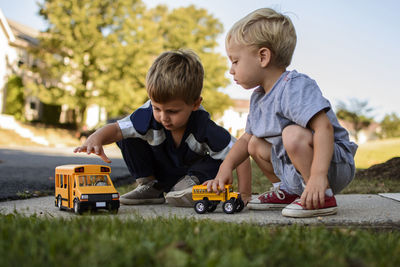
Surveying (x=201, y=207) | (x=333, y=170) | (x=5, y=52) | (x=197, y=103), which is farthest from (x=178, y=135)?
(x=5, y=52)

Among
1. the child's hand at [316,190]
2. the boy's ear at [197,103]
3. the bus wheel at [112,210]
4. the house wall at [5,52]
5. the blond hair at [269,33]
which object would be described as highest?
the house wall at [5,52]

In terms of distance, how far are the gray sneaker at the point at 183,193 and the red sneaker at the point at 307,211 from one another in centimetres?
84

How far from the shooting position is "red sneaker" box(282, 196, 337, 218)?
8.32 ft

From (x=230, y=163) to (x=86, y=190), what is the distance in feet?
3.28

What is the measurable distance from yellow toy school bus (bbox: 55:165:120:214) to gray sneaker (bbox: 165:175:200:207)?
1.78 feet

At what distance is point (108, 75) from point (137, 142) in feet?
86.4

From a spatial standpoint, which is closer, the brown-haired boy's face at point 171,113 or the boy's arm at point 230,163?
the boy's arm at point 230,163

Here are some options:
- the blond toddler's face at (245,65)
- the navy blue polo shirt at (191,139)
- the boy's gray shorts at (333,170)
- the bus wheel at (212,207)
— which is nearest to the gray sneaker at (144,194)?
the navy blue polo shirt at (191,139)

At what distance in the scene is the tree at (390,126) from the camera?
7206cm

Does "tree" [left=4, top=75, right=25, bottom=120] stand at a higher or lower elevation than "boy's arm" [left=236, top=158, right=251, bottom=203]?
higher

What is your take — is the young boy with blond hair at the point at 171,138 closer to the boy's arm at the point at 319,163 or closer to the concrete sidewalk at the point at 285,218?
the concrete sidewalk at the point at 285,218

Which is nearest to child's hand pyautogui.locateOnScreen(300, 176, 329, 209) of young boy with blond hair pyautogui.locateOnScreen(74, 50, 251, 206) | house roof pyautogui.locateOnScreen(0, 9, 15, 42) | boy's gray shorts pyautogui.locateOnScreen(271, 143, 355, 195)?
boy's gray shorts pyautogui.locateOnScreen(271, 143, 355, 195)

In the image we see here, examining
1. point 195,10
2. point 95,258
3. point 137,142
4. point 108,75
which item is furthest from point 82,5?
point 95,258

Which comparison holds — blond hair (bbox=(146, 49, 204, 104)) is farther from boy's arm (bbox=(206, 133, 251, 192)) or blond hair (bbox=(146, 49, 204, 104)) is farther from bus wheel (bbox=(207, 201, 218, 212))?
bus wheel (bbox=(207, 201, 218, 212))
